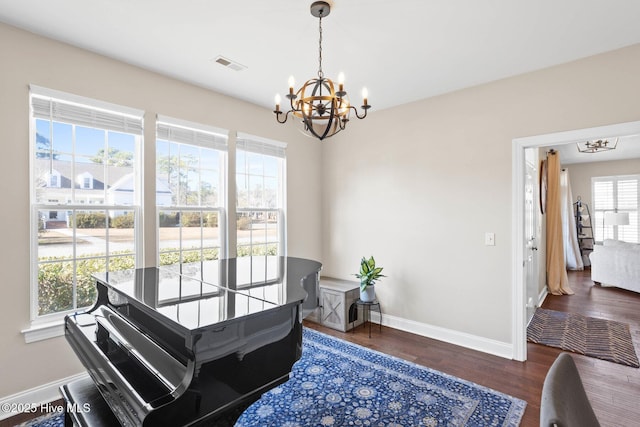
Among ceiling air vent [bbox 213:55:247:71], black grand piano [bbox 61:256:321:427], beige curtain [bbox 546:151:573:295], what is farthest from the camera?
beige curtain [bbox 546:151:573:295]

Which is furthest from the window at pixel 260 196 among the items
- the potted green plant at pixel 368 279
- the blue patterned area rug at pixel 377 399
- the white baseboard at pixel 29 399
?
the white baseboard at pixel 29 399

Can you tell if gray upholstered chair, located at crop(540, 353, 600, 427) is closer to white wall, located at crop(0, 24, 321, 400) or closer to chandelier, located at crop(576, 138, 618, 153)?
white wall, located at crop(0, 24, 321, 400)

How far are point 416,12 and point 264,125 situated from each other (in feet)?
7.64

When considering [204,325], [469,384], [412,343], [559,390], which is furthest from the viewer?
[412,343]

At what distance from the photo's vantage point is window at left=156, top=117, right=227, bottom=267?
3156mm

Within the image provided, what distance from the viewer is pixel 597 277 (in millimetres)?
5984

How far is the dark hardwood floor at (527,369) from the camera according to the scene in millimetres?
2350

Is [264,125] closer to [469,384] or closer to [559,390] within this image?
[469,384]

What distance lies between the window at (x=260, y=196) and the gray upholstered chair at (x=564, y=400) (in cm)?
328

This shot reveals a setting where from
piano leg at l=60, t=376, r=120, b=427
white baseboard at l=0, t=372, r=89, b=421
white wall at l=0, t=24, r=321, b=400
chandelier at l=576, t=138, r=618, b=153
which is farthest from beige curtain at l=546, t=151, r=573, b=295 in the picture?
white baseboard at l=0, t=372, r=89, b=421

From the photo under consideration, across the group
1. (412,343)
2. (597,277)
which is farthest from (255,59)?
(597,277)

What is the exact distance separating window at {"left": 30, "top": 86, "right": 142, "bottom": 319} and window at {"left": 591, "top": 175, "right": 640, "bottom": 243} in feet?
32.0

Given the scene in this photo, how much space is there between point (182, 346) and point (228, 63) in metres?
2.40

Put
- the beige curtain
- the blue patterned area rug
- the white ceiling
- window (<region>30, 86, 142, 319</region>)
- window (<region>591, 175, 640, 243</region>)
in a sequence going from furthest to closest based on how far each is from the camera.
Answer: window (<region>591, 175, 640, 243</region>)
the beige curtain
window (<region>30, 86, 142, 319</region>)
the blue patterned area rug
the white ceiling
